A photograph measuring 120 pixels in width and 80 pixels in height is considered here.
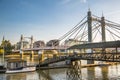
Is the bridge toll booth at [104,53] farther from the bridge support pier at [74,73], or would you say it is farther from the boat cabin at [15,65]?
the boat cabin at [15,65]

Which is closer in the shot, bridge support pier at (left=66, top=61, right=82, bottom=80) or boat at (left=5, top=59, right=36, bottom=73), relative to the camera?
bridge support pier at (left=66, top=61, right=82, bottom=80)

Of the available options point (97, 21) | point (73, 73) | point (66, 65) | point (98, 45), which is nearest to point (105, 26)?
point (97, 21)

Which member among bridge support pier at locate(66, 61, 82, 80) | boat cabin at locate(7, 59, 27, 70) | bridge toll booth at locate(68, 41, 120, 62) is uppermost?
bridge toll booth at locate(68, 41, 120, 62)

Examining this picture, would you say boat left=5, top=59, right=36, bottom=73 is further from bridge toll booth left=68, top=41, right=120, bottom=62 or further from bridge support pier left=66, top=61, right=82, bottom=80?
bridge toll booth left=68, top=41, right=120, bottom=62

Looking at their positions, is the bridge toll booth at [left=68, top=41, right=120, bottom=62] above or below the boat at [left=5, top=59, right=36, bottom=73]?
above

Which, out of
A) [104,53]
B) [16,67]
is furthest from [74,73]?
[16,67]

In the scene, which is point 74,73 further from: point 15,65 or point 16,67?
point 15,65

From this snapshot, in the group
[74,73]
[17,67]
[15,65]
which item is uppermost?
[15,65]

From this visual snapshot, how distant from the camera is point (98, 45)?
1679 inches

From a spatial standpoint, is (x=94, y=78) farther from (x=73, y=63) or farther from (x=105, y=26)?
(x=105, y=26)

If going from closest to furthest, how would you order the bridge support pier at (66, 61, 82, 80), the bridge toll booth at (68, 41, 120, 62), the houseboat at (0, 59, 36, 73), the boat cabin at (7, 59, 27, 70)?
the bridge toll booth at (68, 41, 120, 62) < the bridge support pier at (66, 61, 82, 80) < the houseboat at (0, 59, 36, 73) < the boat cabin at (7, 59, 27, 70)

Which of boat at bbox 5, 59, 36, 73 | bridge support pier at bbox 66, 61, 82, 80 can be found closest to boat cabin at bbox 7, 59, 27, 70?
boat at bbox 5, 59, 36, 73

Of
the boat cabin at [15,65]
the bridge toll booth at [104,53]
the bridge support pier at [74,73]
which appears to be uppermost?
the bridge toll booth at [104,53]

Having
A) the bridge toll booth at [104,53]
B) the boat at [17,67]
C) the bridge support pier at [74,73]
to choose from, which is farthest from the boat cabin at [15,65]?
the bridge toll booth at [104,53]
